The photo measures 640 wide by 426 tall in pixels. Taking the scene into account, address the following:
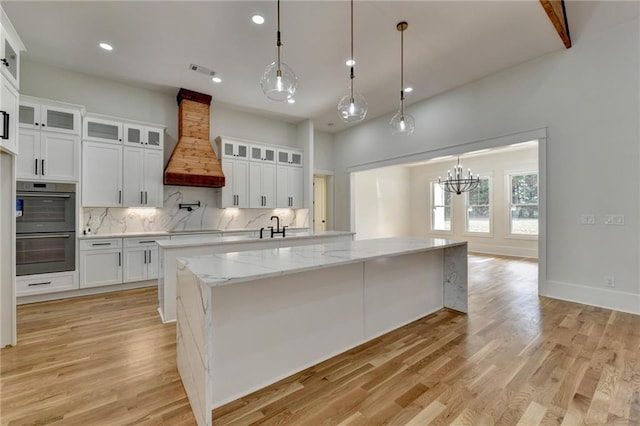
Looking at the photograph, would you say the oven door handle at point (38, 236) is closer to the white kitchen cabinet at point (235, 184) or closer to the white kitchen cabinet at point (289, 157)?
the white kitchen cabinet at point (235, 184)

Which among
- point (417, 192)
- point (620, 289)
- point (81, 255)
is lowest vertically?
point (620, 289)

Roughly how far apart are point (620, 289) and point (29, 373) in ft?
19.9

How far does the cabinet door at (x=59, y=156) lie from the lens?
3.90 m

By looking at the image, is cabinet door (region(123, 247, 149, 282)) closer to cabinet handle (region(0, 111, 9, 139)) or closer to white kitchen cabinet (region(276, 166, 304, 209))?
cabinet handle (region(0, 111, 9, 139))

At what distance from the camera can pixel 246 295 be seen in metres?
1.85

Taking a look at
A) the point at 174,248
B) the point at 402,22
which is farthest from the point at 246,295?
the point at 402,22

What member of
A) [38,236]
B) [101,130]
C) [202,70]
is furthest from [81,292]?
[202,70]

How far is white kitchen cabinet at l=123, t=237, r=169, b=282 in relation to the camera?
14.4ft

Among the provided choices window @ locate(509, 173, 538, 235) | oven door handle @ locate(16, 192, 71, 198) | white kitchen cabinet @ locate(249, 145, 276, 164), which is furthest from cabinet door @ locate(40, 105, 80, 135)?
window @ locate(509, 173, 538, 235)

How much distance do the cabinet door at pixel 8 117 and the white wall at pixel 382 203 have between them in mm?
6505

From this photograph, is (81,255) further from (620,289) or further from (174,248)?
(620,289)

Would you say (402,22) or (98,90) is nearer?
(402,22)

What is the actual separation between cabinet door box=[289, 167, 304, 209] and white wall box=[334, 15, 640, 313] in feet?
12.9

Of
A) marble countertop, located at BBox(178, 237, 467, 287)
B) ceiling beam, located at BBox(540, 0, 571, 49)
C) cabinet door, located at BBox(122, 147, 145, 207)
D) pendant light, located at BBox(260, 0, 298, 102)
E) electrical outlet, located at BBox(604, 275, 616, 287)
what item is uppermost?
ceiling beam, located at BBox(540, 0, 571, 49)
